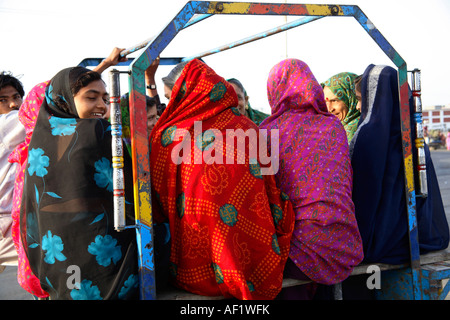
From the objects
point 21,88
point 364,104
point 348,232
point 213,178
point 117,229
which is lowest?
point 348,232

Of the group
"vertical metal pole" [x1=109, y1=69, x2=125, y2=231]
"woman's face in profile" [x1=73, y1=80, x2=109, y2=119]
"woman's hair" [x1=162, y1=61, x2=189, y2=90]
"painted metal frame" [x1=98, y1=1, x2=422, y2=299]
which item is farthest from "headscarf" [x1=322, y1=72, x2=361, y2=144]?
"vertical metal pole" [x1=109, y1=69, x2=125, y2=231]

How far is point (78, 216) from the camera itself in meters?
2.02

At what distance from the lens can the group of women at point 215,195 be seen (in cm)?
204

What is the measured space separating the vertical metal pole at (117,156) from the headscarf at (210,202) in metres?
0.28

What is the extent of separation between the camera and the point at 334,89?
139 inches

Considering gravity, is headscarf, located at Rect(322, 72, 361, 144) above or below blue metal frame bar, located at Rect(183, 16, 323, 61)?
below

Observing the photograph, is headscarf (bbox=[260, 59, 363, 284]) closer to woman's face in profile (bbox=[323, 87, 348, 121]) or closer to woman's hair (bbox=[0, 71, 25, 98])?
woman's face in profile (bbox=[323, 87, 348, 121])

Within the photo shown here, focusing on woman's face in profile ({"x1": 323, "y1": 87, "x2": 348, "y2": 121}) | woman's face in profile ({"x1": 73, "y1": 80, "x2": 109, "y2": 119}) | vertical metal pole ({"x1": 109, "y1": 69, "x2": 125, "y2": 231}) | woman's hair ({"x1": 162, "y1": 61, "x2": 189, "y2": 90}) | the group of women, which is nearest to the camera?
vertical metal pole ({"x1": 109, "y1": 69, "x2": 125, "y2": 231})

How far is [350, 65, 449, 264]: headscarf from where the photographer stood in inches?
103

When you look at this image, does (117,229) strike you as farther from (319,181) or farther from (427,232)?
(427,232)

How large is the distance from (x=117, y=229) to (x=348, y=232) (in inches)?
50.4

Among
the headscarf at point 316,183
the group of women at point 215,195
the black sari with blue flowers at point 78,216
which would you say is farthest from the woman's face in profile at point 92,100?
the headscarf at point 316,183

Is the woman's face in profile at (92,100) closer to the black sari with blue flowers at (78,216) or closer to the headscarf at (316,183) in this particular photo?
the black sari with blue flowers at (78,216)

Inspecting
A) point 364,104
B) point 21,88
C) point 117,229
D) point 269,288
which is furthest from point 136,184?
point 21,88
